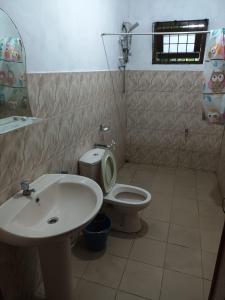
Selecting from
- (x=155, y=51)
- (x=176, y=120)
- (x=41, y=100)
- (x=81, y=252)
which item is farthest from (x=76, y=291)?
(x=155, y=51)

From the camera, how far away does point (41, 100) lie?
1460 mm

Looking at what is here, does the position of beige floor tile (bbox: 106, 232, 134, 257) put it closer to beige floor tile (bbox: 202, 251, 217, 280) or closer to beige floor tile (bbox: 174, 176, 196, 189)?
beige floor tile (bbox: 202, 251, 217, 280)

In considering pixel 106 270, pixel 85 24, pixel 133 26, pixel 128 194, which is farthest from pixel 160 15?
pixel 106 270

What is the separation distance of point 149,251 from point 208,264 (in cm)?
48

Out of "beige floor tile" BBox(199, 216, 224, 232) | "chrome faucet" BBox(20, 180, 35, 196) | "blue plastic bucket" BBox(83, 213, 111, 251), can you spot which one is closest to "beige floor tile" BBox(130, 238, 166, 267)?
"blue plastic bucket" BBox(83, 213, 111, 251)

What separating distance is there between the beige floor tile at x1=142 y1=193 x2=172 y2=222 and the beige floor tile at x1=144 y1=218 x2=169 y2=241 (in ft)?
0.23

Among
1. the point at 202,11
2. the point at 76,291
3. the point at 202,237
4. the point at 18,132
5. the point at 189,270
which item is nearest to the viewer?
the point at 18,132

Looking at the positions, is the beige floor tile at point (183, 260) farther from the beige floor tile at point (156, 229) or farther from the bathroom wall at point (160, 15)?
the bathroom wall at point (160, 15)

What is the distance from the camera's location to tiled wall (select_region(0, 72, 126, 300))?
1270 millimetres

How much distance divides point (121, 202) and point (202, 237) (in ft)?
2.82

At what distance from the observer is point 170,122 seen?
3.40 metres

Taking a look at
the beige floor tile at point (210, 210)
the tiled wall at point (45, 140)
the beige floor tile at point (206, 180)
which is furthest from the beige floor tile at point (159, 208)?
the tiled wall at point (45, 140)

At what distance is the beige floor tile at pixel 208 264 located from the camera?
A: 5.76ft

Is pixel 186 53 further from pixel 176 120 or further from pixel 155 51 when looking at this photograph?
pixel 176 120
